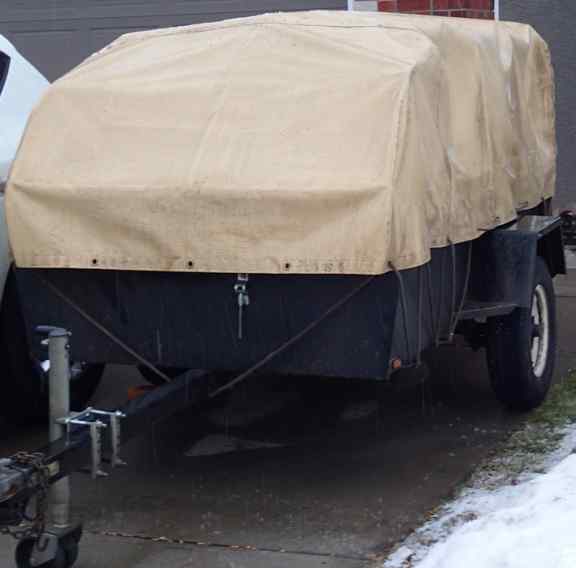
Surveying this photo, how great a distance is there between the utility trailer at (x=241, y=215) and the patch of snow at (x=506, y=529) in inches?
27.4

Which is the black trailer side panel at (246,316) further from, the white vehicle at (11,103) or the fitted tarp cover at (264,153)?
the white vehicle at (11,103)

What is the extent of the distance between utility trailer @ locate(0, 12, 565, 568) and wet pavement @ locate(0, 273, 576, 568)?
1.76 feet

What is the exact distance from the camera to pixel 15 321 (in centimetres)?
593

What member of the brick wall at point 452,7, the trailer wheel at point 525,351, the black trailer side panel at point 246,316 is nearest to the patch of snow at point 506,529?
the black trailer side panel at point 246,316

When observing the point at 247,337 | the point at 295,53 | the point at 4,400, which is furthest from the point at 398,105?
the point at 4,400

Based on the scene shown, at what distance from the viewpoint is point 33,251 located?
514 cm

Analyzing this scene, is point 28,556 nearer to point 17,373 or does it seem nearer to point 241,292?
point 241,292

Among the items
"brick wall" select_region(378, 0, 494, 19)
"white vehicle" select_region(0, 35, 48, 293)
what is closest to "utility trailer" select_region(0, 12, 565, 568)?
"white vehicle" select_region(0, 35, 48, 293)

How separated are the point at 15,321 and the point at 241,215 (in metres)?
1.65

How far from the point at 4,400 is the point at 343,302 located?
220 cm

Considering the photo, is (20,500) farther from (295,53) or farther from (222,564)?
(295,53)

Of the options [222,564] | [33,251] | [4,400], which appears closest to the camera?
[222,564]

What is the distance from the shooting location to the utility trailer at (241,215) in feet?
15.5

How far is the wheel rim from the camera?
6453 millimetres
